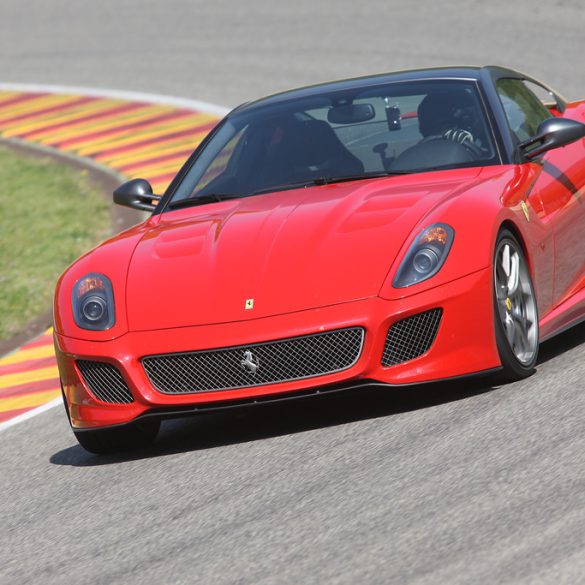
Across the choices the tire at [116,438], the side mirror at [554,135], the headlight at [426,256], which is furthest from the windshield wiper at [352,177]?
the tire at [116,438]

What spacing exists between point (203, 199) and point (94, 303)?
1133mm

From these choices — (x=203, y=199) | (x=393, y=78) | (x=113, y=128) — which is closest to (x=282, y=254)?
(x=203, y=199)

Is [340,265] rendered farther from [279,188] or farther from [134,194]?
[134,194]

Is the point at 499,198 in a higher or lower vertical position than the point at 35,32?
higher

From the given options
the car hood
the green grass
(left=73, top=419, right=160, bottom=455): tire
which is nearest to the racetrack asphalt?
(left=73, top=419, right=160, bottom=455): tire

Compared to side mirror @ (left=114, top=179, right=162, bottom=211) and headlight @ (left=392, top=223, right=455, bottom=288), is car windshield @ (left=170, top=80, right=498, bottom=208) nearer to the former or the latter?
side mirror @ (left=114, top=179, right=162, bottom=211)

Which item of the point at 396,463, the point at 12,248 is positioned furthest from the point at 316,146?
the point at 12,248

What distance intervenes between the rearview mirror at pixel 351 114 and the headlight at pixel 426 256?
4.32 feet

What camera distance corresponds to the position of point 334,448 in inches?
216

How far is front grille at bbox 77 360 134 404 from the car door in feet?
6.27

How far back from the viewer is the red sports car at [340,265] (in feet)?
18.4

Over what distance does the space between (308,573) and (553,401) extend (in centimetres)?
178

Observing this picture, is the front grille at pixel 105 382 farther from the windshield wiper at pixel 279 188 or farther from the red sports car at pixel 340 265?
the windshield wiper at pixel 279 188

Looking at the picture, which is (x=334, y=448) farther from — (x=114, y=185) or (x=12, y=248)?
(x=114, y=185)
